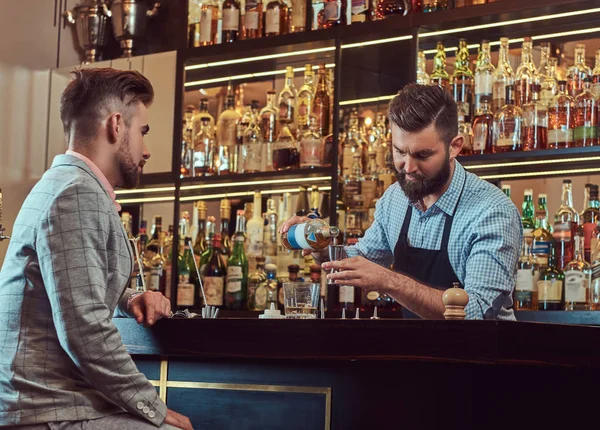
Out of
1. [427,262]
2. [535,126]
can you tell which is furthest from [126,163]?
[535,126]

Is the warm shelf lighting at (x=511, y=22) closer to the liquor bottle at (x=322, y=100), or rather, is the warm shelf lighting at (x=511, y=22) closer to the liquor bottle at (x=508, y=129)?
the liquor bottle at (x=508, y=129)

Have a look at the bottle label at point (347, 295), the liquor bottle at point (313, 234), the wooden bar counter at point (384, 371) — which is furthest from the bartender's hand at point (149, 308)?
the bottle label at point (347, 295)

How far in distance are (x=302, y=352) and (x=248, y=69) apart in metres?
2.47

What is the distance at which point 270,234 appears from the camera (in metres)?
4.13

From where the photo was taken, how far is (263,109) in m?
4.20

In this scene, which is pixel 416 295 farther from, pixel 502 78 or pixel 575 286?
pixel 502 78

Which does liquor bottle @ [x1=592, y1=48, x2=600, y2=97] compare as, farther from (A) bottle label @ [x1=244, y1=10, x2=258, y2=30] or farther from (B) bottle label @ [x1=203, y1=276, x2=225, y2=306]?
(B) bottle label @ [x1=203, y1=276, x2=225, y2=306]

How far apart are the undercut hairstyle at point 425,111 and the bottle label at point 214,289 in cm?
152

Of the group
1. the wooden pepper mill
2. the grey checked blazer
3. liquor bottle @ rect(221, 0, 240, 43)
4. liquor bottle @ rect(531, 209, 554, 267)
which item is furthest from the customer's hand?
liquor bottle @ rect(221, 0, 240, 43)

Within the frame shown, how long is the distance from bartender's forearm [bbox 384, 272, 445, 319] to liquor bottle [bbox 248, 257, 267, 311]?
1.67 meters

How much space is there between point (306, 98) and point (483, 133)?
0.84 m

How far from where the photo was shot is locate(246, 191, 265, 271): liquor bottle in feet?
13.5

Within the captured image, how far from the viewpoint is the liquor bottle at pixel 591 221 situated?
3.44 m

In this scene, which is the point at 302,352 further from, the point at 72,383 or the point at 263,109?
the point at 263,109
